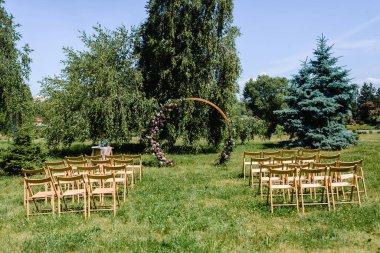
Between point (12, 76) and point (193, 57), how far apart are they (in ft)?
42.4

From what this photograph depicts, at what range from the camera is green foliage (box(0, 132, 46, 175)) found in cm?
1599

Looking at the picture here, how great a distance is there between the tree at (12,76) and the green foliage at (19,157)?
10849mm

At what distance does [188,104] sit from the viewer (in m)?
23.7

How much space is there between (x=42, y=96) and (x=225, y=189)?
1957cm

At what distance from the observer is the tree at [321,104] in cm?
2580

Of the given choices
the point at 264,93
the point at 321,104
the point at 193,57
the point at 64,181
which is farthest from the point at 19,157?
the point at 264,93

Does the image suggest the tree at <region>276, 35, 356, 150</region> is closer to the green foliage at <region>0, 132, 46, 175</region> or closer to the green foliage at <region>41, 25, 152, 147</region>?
the green foliage at <region>41, 25, 152, 147</region>

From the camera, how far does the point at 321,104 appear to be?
1014 inches

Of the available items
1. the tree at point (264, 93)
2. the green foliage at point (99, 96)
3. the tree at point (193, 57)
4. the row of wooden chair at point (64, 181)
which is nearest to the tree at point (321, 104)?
the tree at point (193, 57)

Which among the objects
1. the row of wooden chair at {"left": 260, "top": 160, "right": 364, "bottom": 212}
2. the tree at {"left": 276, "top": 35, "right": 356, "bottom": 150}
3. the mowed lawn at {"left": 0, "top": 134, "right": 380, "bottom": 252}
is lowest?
the mowed lawn at {"left": 0, "top": 134, "right": 380, "bottom": 252}

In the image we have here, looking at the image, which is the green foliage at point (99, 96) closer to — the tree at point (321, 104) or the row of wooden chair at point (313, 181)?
the tree at point (321, 104)

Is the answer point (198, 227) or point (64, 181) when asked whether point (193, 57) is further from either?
point (198, 227)

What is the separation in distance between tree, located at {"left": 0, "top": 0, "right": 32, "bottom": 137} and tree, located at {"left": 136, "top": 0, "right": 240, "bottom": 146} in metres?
10.1

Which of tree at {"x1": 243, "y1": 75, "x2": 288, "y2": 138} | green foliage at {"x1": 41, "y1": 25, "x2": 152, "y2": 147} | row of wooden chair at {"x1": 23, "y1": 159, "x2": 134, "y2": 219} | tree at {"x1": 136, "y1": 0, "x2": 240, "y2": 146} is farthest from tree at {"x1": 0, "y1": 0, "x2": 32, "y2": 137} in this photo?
tree at {"x1": 243, "y1": 75, "x2": 288, "y2": 138}
